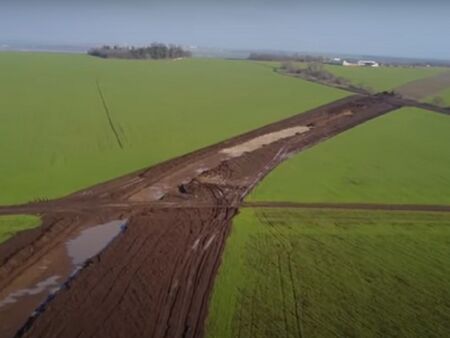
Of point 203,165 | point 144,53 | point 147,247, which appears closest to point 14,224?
point 147,247

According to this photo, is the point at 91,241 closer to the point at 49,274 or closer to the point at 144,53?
the point at 49,274

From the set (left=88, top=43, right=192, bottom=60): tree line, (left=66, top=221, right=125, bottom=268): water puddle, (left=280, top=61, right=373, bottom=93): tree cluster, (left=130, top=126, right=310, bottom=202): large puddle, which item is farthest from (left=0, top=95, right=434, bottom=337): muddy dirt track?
(left=88, top=43, right=192, bottom=60): tree line

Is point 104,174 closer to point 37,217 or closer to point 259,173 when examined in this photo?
point 37,217

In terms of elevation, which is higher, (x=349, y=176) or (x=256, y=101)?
(x=349, y=176)

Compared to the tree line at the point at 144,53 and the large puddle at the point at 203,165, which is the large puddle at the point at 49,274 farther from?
the tree line at the point at 144,53

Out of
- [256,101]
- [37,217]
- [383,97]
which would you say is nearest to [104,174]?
[37,217]

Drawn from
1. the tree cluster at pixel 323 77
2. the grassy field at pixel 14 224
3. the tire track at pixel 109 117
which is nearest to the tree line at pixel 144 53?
the tree cluster at pixel 323 77
